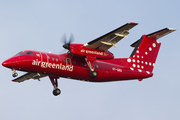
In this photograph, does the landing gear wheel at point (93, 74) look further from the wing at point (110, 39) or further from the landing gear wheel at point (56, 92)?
the landing gear wheel at point (56, 92)

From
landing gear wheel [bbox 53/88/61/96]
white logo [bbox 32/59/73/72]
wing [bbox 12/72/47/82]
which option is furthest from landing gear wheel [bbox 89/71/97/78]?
wing [bbox 12/72/47/82]

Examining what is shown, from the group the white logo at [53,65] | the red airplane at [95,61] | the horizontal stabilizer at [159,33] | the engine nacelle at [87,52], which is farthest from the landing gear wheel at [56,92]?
the horizontal stabilizer at [159,33]

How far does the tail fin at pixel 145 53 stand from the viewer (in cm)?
2164

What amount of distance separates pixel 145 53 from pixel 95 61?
4.25 metres

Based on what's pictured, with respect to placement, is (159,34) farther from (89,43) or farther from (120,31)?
(89,43)

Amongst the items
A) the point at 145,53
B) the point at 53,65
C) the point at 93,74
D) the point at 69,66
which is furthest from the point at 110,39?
the point at 145,53

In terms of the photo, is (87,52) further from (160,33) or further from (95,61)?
(160,33)

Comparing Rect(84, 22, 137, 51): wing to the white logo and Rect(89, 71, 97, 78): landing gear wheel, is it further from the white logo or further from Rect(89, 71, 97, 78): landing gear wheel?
the white logo

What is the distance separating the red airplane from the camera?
18.0 metres

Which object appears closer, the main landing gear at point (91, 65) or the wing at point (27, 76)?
the main landing gear at point (91, 65)

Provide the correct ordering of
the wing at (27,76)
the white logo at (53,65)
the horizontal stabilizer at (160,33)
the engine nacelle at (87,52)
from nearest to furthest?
the white logo at (53,65) < the engine nacelle at (87,52) < the horizontal stabilizer at (160,33) < the wing at (27,76)

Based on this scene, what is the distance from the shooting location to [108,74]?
65.8 ft

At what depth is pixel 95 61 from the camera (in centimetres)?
2025

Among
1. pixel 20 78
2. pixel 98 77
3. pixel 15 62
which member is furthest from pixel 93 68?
pixel 20 78
